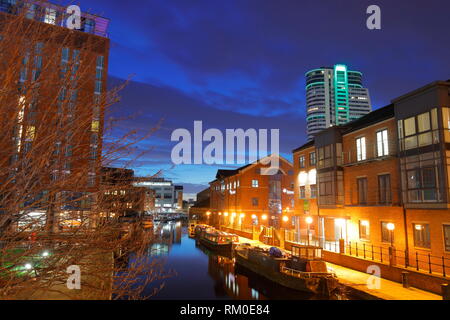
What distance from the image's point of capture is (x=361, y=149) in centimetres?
2673

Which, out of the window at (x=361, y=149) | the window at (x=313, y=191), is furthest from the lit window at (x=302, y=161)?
the window at (x=361, y=149)

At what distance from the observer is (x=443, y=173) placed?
18.0m

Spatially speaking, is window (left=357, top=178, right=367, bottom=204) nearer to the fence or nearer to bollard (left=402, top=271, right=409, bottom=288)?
the fence

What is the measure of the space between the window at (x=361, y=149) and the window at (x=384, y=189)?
2.88 meters

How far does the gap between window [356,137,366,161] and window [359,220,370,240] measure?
5.32m

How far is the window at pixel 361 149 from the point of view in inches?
1038

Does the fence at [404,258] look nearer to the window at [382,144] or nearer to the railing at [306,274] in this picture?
the railing at [306,274]

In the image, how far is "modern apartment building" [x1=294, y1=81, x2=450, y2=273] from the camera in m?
18.4

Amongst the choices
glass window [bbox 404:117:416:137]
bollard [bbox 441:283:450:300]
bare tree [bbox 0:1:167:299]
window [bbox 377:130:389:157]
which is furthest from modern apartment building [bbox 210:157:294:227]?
bare tree [bbox 0:1:167:299]

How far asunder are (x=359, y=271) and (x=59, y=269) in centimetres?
2149

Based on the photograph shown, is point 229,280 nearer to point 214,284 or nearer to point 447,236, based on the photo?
point 214,284
